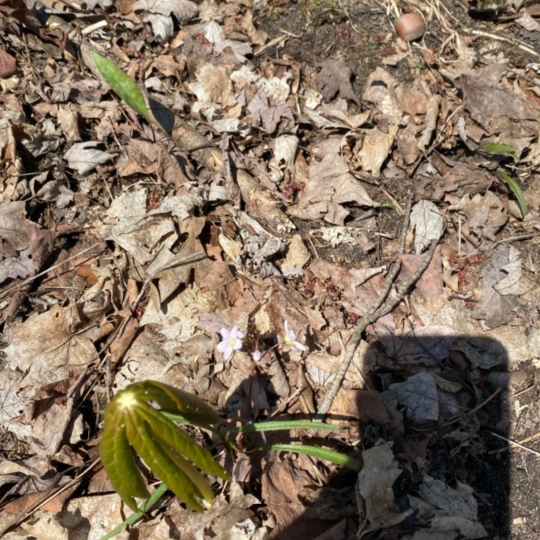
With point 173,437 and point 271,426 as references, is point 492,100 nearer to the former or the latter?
point 271,426

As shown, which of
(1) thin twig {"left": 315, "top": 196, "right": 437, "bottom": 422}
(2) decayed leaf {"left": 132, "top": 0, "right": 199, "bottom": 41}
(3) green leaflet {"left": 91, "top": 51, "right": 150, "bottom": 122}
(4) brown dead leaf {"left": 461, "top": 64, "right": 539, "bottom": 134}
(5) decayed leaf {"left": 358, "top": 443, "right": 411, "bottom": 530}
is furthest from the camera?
(2) decayed leaf {"left": 132, "top": 0, "right": 199, "bottom": 41}

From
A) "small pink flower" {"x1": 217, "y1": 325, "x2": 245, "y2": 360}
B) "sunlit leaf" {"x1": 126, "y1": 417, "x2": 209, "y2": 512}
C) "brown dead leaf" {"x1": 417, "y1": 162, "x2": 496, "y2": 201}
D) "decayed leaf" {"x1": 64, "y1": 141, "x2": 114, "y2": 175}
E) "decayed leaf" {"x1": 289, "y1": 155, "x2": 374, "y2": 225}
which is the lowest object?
"small pink flower" {"x1": 217, "y1": 325, "x2": 245, "y2": 360}

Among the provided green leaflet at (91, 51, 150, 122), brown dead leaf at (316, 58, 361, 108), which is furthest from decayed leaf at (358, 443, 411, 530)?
brown dead leaf at (316, 58, 361, 108)

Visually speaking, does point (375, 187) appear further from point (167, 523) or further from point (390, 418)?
point (167, 523)

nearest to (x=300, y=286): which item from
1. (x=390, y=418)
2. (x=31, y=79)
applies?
(x=390, y=418)

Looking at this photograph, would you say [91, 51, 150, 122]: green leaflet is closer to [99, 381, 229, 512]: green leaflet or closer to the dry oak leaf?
the dry oak leaf

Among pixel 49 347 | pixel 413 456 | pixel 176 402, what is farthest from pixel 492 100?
pixel 49 347
